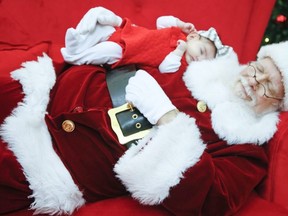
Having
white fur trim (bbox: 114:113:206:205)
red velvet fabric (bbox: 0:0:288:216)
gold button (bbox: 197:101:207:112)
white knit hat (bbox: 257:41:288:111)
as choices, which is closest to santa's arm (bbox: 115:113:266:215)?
white fur trim (bbox: 114:113:206:205)

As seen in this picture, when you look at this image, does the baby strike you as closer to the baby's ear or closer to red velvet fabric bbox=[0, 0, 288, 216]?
the baby's ear

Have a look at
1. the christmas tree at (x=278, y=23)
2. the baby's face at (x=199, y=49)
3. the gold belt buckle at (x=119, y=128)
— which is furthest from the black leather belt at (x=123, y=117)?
the christmas tree at (x=278, y=23)

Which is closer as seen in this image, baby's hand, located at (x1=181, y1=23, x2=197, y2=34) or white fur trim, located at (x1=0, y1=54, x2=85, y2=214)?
white fur trim, located at (x1=0, y1=54, x2=85, y2=214)

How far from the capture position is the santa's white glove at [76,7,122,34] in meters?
1.01

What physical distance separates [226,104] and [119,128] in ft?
0.97

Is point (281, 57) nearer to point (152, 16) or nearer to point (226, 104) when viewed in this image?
point (226, 104)

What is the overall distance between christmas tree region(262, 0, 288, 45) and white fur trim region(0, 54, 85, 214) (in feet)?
2.63

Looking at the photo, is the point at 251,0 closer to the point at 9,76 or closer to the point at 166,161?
the point at 166,161

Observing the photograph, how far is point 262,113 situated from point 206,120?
0.51ft

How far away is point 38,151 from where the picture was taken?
2.78 ft

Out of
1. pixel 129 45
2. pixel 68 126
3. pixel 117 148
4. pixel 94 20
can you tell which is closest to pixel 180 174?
pixel 117 148

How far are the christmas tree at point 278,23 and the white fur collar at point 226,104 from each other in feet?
0.97

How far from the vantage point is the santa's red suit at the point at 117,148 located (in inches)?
31.7

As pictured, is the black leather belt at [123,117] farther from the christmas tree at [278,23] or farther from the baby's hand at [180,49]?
the christmas tree at [278,23]
